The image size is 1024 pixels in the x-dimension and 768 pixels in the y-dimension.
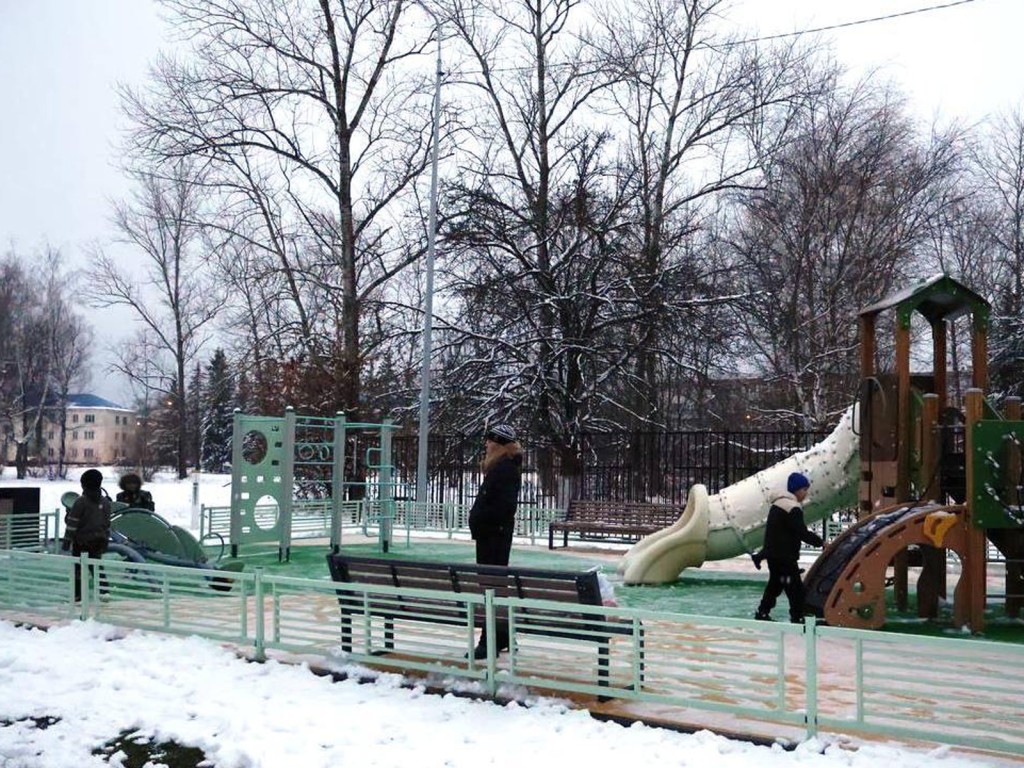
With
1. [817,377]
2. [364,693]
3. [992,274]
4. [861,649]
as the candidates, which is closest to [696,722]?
[861,649]

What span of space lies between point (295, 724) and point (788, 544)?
5.04 meters

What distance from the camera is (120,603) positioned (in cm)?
995

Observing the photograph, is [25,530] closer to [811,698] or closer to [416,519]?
[416,519]

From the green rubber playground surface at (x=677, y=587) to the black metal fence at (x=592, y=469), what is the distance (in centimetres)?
357

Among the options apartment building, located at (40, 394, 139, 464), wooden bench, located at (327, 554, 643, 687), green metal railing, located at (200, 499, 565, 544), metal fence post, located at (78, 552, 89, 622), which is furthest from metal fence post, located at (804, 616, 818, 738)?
apartment building, located at (40, 394, 139, 464)

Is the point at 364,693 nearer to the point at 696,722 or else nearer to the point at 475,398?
the point at 696,722

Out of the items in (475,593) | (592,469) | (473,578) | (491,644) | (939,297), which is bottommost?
(491,644)

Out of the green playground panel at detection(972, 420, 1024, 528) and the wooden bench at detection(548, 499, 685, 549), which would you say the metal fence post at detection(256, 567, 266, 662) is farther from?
the wooden bench at detection(548, 499, 685, 549)

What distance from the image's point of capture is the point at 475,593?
25.2ft

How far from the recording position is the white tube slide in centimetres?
1276

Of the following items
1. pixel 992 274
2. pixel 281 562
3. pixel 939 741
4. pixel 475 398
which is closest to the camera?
pixel 939 741

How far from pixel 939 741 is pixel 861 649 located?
25.0 inches

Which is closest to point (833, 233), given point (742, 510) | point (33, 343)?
point (742, 510)

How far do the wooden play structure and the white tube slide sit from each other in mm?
1032
